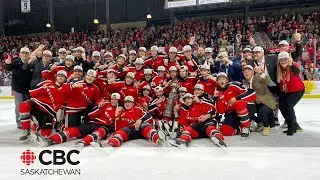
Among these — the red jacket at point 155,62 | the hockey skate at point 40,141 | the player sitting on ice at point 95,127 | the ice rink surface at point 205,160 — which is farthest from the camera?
the red jacket at point 155,62

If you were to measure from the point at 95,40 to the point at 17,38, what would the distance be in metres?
6.84

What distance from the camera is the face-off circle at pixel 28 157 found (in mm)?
4106

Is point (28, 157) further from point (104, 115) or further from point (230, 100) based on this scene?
point (230, 100)

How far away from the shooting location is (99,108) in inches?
214

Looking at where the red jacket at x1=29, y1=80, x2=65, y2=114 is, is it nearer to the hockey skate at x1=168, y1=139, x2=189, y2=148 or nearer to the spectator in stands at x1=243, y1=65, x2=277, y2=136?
the hockey skate at x1=168, y1=139, x2=189, y2=148

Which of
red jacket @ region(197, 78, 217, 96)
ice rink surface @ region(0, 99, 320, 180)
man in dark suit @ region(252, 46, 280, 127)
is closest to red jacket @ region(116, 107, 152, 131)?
ice rink surface @ region(0, 99, 320, 180)

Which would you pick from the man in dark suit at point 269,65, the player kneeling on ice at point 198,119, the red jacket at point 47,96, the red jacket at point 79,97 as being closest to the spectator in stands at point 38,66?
the red jacket at point 47,96

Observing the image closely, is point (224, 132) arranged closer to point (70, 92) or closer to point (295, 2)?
point (70, 92)

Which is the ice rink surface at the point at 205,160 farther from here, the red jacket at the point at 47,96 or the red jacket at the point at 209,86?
the red jacket at the point at 209,86

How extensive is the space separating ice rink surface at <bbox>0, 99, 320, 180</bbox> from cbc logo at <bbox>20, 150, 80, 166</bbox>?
0.10m

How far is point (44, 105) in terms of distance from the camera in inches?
213

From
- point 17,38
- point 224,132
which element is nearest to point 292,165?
point 224,132

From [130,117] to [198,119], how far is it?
3.08 feet

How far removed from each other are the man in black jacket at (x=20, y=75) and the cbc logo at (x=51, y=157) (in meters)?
2.02
